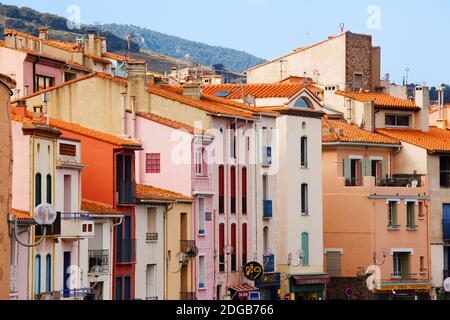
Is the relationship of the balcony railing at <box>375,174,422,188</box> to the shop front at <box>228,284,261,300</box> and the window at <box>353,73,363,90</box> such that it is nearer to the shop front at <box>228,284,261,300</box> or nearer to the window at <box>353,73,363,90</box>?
the window at <box>353,73,363,90</box>

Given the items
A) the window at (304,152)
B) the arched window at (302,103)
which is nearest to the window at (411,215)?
the window at (304,152)

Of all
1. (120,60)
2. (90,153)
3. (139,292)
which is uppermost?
(120,60)

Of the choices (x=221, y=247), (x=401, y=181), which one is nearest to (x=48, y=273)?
(x=221, y=247)

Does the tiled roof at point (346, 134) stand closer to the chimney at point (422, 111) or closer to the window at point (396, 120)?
the window at point (396, 120)

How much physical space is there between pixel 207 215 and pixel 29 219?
86.2 ft

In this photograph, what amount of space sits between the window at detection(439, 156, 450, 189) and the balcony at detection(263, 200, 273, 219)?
20.1m

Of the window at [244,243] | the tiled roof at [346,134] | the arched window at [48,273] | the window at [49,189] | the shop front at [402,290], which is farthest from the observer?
the shop front at [402,290]

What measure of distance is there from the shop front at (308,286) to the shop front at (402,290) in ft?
16.4

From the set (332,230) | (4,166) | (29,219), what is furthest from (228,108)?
(4,166)

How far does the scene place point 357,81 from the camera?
4887 inches

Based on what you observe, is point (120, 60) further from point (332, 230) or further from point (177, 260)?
point (177, 260)

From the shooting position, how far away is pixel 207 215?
8269 centimetres

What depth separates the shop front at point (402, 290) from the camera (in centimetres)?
10225

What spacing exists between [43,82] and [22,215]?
36428mm
